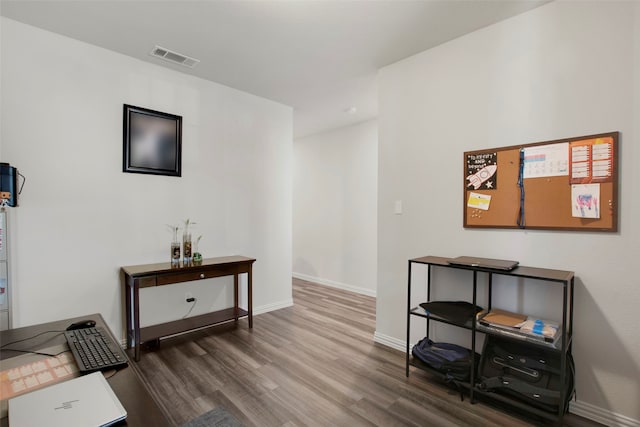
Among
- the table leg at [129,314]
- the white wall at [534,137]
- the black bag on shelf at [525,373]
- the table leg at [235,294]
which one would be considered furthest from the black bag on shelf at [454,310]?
the table leg at [129,314]

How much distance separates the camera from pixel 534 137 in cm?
207

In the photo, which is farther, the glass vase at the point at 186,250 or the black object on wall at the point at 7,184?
the glass vase at the point at 186,250

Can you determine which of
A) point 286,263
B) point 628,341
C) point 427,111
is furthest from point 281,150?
point 628,341

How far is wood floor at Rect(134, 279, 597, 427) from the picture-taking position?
1860 millimetres

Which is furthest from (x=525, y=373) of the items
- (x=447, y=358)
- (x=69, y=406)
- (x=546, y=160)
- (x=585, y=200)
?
(x=69, y=406)

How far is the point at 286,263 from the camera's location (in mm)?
4059

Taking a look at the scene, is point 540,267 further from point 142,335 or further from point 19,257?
point 19,257

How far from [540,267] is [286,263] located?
9.17 feet

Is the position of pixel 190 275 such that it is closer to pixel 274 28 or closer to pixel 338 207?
pixel 274 28

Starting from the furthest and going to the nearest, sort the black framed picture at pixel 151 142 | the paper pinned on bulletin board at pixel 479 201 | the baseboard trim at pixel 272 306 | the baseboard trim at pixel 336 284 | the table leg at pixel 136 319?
the baseboard trim at pixel 336 284, the baseboard trim at pixel 272 306, the black framed picture at pixel 151 142, the table leg at pixel 136 319, the paper pinned on bulletin board at pixel 479 201

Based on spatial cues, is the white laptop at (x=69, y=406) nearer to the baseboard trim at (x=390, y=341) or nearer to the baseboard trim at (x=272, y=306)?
the baseboard trim at (x=390, y=341)

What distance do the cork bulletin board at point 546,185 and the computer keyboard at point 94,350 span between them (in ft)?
7.60

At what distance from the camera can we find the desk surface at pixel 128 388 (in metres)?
0.80

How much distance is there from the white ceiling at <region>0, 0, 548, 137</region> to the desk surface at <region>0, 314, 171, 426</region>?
6.87ft
